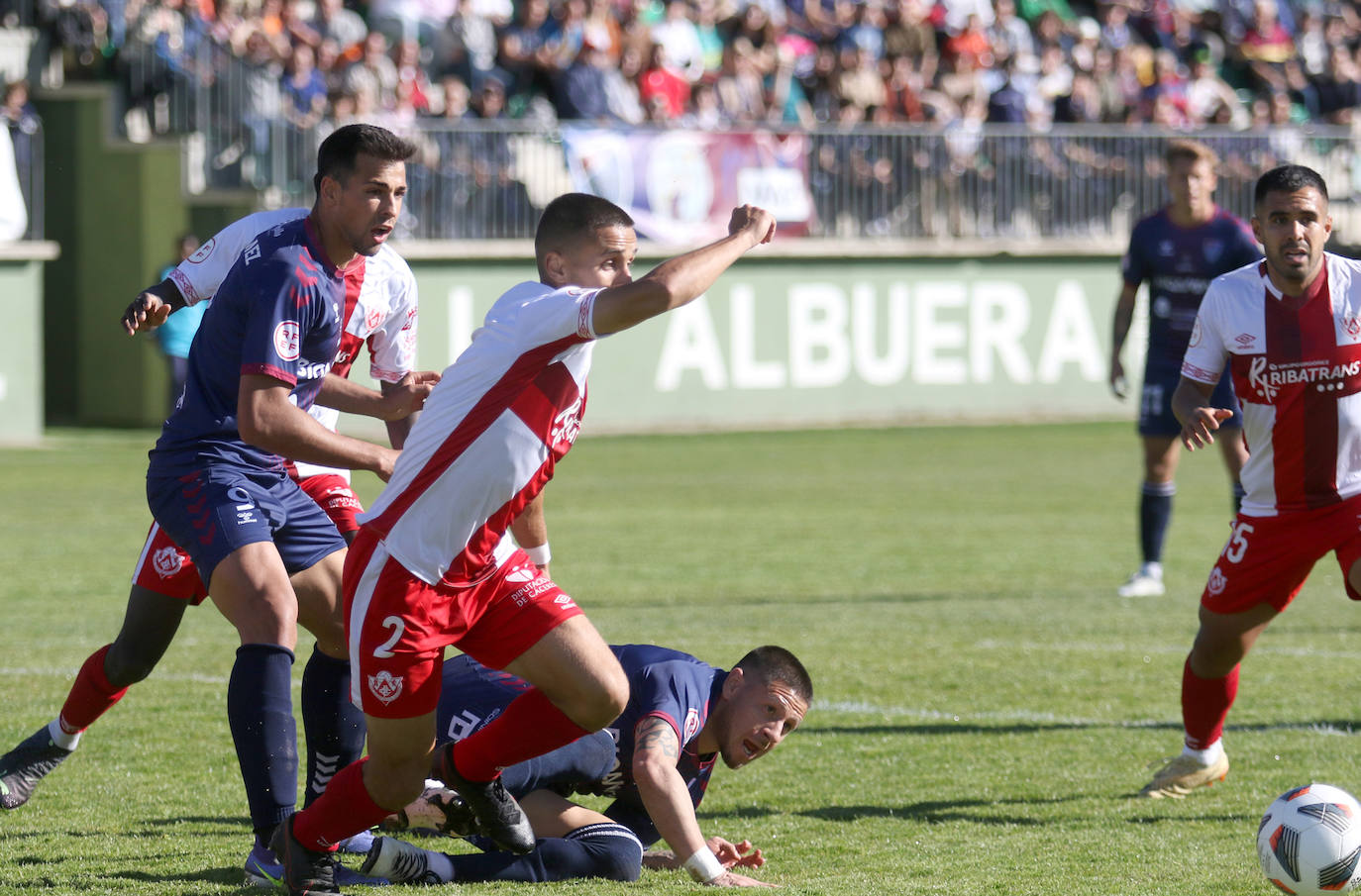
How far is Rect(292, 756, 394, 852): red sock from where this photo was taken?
15.5 feet

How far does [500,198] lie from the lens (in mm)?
21469

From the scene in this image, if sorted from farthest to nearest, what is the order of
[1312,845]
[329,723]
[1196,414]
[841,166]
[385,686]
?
1. [841,166]
2. [1196,414]
3. [329,723]
4. [1312,845]
5. [385,686]

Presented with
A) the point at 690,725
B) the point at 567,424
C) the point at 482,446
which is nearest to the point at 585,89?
the point at 690,725

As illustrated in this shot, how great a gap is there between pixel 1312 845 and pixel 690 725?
5.46 ft

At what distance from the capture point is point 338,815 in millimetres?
4734

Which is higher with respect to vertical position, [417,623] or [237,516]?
[237,516]

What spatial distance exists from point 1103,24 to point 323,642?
25.0m

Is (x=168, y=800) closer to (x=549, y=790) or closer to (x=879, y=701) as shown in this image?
(x=549, y=790)

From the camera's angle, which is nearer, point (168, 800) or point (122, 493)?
point (168, 800)

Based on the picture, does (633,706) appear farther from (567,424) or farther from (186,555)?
(186,555)

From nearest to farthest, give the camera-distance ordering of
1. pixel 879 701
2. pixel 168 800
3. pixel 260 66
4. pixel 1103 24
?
1. pixel 168 800
2. pixel 879 701
3. pixel 260 66
4. pixel 1103 24

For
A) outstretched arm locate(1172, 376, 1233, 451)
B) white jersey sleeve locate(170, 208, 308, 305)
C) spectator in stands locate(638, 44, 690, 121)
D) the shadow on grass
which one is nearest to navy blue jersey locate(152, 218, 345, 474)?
white jersey sleeve locate(170, 208, 308, 305)

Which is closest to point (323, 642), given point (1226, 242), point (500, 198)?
point (1226, 242)

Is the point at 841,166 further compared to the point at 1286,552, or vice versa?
the point at 841,166
